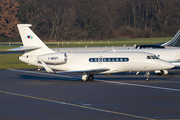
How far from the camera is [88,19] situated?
112m

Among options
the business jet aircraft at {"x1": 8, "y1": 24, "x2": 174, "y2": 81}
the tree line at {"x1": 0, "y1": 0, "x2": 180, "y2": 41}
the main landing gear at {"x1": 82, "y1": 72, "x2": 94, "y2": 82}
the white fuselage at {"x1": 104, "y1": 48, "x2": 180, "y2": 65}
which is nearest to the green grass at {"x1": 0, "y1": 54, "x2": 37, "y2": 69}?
the business jet aircraft at {"x1": 8, "y1": 24, "x2": 174, "y2": 81}

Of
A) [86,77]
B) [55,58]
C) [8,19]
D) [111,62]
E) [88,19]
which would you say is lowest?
[86,77]

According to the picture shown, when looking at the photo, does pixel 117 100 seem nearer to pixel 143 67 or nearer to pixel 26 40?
pixel 143 67

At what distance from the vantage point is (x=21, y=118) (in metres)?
13.0

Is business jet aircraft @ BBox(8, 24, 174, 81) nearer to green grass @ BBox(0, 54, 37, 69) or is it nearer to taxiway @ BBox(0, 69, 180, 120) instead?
taxiway @ BBox(0, 69, 180, 120)

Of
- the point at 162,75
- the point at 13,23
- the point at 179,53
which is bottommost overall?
the point at 162,75

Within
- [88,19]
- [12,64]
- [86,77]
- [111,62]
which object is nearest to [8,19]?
[88,19]

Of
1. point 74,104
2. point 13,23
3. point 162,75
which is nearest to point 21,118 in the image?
point 74,104

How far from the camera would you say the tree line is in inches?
4176

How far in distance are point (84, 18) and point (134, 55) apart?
8721 centimetres

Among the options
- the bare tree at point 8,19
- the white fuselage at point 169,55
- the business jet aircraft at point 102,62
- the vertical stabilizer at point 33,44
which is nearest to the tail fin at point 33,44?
the vertical stabilizer at point 33,44

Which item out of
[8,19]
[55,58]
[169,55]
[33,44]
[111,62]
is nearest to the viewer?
[55,58]

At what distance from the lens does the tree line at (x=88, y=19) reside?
10606 centimetres

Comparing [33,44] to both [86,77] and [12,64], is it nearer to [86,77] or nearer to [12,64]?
[86,77]
